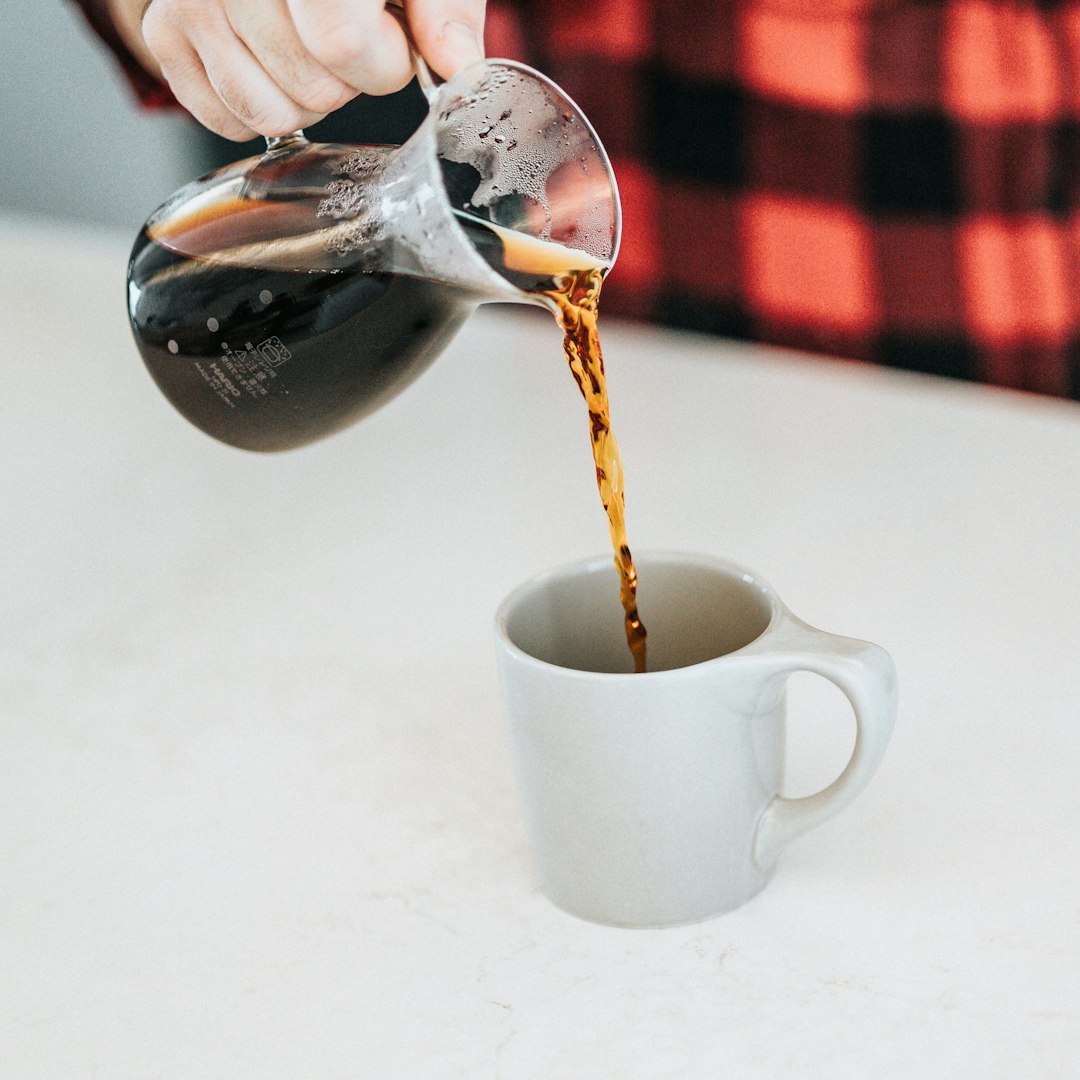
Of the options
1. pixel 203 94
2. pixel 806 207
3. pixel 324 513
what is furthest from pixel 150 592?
pixel 806 207

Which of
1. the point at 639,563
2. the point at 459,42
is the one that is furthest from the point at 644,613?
the point at 459,42

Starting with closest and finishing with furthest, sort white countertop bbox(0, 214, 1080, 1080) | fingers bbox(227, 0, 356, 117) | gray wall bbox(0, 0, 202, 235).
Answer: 1. white countertop bbox(0, 214, 1080, 1080)
2. fingers bbox(227, 0, 356, 117)
3. gray wall bbox(0, 0, 202, 235)

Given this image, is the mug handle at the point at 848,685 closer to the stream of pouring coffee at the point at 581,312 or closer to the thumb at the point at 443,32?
the stream of pouring coffee at the point at 581,312

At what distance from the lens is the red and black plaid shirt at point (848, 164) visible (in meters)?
1.29

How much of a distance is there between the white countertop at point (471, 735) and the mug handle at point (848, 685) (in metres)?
0.05

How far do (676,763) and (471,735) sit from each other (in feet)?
0.66

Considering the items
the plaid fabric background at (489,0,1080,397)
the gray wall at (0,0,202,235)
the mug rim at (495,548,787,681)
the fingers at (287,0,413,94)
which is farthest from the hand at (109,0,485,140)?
the gray wall at (0,0,202,235)

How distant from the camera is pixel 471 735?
75cm

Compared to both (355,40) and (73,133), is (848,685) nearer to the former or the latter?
(355,40)

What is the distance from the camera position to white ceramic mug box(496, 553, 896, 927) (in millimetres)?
563

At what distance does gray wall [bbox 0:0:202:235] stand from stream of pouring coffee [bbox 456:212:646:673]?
192cm

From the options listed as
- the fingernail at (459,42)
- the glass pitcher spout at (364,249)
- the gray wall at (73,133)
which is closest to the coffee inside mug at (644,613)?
the glass pitcher spout at (364,249)

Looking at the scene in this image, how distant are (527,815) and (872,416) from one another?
1.84 feet

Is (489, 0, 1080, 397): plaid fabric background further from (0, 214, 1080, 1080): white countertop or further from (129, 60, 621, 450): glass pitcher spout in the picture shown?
(129, 60, 621, 450): glass pitcher spout
